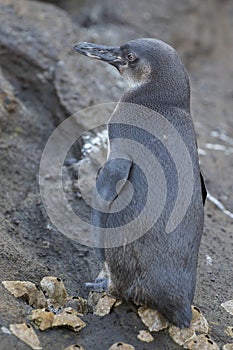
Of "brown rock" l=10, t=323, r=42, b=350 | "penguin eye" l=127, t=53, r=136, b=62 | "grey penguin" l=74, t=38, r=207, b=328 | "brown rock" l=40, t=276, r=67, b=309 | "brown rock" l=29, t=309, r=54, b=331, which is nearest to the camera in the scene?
"brown rock" l=10, t=323, r=42, b=350

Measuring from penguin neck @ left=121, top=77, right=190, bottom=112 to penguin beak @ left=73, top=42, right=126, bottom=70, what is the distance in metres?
0.29

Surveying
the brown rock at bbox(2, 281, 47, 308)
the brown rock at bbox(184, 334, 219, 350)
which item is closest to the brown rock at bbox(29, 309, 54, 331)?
the brown rock at bbox(2, 281, 47, 308)

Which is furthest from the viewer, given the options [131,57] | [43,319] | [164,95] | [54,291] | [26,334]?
[131,57]

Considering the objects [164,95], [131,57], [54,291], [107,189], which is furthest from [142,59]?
[54,291]

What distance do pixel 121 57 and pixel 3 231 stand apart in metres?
1.09

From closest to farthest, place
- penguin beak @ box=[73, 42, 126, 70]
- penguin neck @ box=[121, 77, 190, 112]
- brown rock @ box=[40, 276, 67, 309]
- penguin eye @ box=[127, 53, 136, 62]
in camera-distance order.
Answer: brown rock @ box=[40, 276, 67, 309] → penguin neck @ box=[121, 77, 190, 112] → penguin eye @ box=[127, 53, 136, 62] → penguin beak @ box=[73, 42, 126, 70]

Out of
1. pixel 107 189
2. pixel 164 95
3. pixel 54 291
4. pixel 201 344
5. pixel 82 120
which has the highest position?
pixel 164 95

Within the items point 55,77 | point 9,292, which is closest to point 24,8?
point 55,77

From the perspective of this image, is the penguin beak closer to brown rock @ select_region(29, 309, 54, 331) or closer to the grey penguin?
the grey penguin

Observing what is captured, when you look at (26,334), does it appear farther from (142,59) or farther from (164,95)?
(142,59)

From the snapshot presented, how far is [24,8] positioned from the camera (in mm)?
5746

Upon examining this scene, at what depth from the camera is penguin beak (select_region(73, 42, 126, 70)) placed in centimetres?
356

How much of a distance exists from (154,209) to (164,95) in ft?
1.90

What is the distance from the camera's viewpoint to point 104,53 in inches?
141
